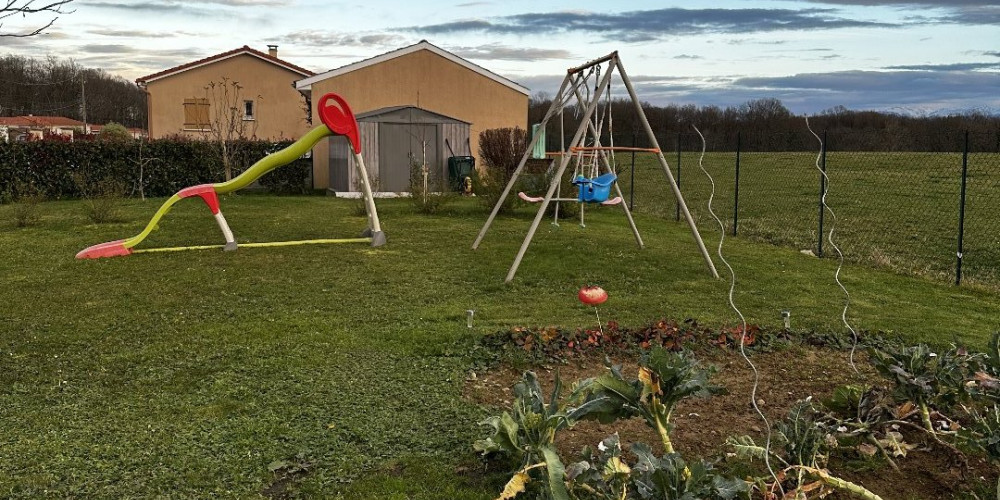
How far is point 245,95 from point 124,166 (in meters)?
8.49

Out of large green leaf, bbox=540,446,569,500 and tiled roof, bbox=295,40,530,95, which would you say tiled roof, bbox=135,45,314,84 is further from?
large green leaf, bbox=540,446,569,500

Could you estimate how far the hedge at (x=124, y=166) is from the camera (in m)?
17.9

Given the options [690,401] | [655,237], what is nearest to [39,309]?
[690,401]

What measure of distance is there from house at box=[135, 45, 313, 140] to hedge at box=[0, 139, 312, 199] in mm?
5761

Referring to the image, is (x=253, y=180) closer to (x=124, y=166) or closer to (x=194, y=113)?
(x=124, y=166)

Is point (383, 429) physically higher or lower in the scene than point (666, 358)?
lower

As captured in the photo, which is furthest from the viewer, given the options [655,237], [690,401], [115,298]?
[655,237]

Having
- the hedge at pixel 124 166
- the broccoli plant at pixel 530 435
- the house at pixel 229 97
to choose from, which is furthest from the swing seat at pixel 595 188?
the house at pixel 229 97

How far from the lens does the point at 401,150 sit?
20.1 meters

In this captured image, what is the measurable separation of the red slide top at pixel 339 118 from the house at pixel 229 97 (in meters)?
16.0

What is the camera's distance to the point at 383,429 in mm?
3996

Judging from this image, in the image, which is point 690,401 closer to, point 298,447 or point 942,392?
point 942,392

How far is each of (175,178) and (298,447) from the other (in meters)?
17.8

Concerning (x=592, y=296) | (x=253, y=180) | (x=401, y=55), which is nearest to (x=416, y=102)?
(x=401, y=55)
